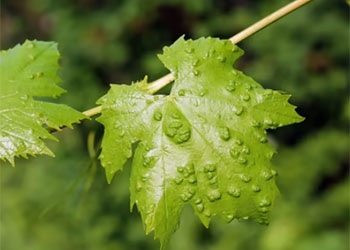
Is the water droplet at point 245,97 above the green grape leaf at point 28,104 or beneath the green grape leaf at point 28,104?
beneath

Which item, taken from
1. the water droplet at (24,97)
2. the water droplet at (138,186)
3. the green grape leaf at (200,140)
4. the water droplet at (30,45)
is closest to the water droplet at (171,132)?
the green grape leaf at (200,140)

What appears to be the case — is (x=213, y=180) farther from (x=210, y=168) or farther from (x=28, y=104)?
(x=28, y=104)

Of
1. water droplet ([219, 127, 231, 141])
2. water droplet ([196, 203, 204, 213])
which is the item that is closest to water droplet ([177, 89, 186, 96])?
water droplet ([219, 127, 231, 141])

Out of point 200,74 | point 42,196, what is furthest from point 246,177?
point 42,196

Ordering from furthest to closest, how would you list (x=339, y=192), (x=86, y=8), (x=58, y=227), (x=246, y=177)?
(x=86, y=8), (x=58, y=227), (x=339, y=192), (x=246, y=177)

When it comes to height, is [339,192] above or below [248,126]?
below

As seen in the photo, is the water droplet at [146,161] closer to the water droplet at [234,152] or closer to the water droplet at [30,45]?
the water droplet at [234,152]

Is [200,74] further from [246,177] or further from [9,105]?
[9,105]
